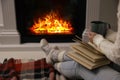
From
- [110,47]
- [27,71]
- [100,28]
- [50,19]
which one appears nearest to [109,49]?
[110,47]

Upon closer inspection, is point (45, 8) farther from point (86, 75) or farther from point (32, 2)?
point (86, 75)

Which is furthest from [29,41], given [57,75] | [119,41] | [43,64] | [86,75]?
[119,41]

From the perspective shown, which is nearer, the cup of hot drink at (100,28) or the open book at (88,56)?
the open book at (88,56)

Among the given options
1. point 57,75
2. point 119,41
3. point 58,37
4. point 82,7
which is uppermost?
point 82,7

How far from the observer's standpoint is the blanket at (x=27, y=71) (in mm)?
1574

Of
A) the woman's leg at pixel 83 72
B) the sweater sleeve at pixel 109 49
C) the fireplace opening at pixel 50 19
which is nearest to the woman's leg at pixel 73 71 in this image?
the woman's leg at pixel 83 72

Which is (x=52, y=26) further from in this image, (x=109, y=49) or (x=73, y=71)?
(x=109, y=49)

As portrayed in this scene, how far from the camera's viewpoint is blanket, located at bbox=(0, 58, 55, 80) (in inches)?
62.0

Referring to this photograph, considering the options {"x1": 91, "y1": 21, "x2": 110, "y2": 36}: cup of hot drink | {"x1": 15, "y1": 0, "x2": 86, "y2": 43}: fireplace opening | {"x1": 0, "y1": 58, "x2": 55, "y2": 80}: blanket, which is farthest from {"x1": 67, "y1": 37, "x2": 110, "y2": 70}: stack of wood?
{"x1": 15, "y1": 0, "x2": 86, "y2": 43}: fireplace opening

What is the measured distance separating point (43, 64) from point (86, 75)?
0.55 meters

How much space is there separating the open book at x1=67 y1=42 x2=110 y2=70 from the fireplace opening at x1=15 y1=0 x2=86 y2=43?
36.7 inches

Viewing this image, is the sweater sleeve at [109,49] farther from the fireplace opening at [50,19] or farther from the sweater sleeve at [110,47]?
the fireplace opening at [50,19]

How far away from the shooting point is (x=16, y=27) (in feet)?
7.31

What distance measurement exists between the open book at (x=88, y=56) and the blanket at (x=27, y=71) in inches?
12.2
